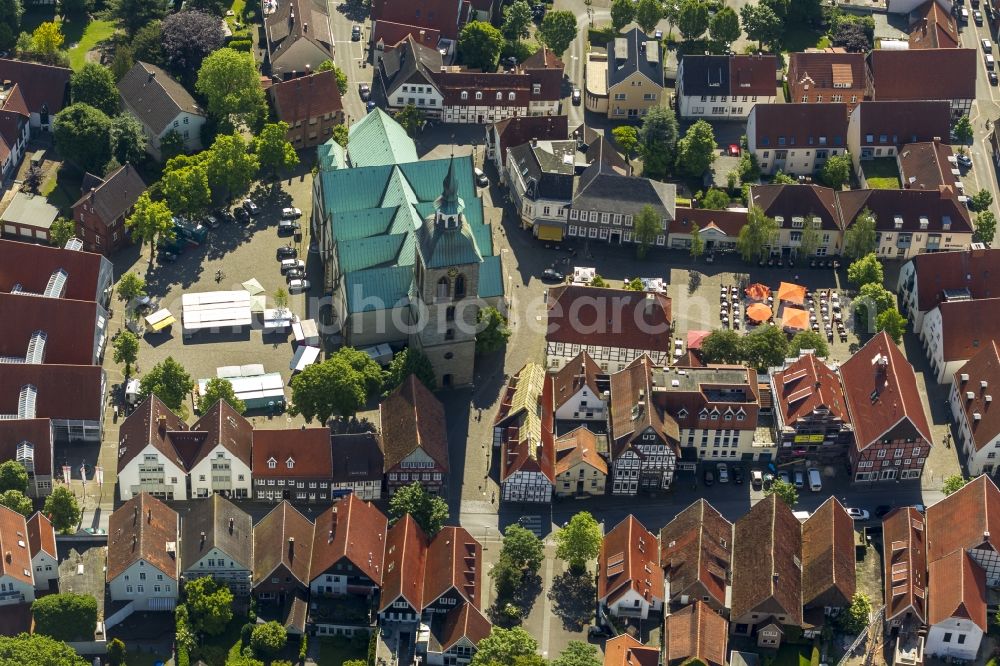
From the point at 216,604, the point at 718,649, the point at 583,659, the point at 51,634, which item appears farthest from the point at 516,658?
the point at 51,634

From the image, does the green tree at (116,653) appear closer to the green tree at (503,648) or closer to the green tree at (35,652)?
the green tree at (35,652)

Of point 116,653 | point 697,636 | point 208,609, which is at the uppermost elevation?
point 208,609

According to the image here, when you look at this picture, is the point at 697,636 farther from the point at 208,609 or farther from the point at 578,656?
the point at 208,609

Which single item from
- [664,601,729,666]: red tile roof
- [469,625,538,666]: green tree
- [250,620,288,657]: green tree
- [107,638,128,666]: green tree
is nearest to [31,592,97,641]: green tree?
[107,638,128,666]: green tree

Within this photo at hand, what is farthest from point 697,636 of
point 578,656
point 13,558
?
point 13,558

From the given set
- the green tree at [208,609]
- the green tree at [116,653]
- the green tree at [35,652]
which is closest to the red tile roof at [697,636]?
the green tree at [208,609]

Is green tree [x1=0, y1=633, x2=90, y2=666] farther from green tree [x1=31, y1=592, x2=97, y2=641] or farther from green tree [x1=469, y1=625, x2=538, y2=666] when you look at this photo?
green tree [x1=469, y1=625, x2=538, y2=666]

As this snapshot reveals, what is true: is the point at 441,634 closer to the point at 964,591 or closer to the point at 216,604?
the point at 216,604
